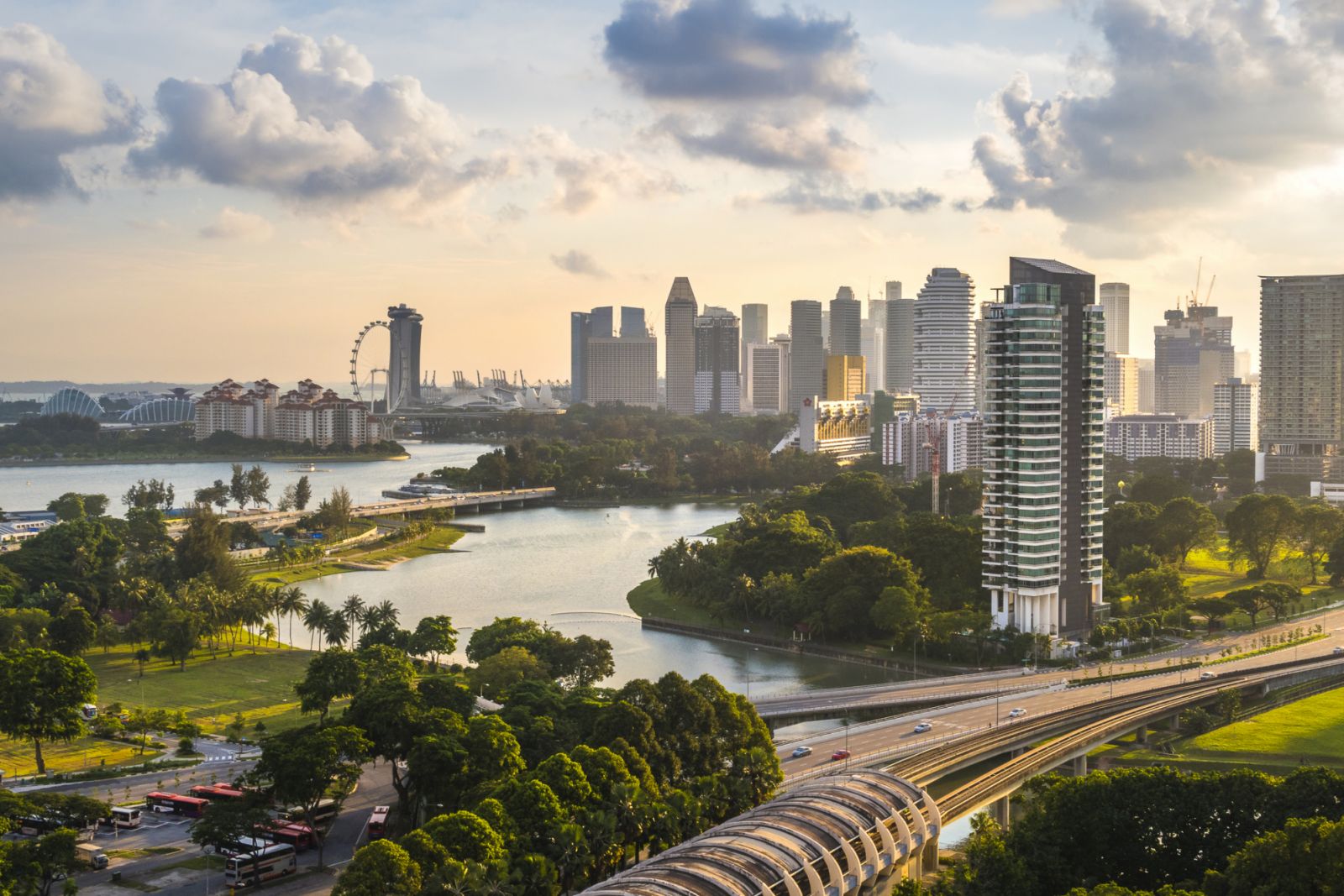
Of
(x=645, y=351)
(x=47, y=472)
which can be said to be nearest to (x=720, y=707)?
(x=47, y=472)

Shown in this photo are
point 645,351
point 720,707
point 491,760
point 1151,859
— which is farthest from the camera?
point 645,351

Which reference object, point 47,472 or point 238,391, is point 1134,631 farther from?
point 238,391

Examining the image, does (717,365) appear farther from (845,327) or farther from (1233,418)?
(1233,418)

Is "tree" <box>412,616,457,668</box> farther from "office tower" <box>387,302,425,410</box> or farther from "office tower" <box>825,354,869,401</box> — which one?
"office tower" <box>387,302,425,410</box>

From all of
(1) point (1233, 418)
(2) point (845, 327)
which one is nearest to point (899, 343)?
(2) point (845, 327)

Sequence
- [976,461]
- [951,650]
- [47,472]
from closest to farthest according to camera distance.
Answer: [951,650]
[976,461]
[47,472]

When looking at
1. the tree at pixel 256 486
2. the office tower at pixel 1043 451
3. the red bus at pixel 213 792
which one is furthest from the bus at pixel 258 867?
the tree at pixel 256 486
